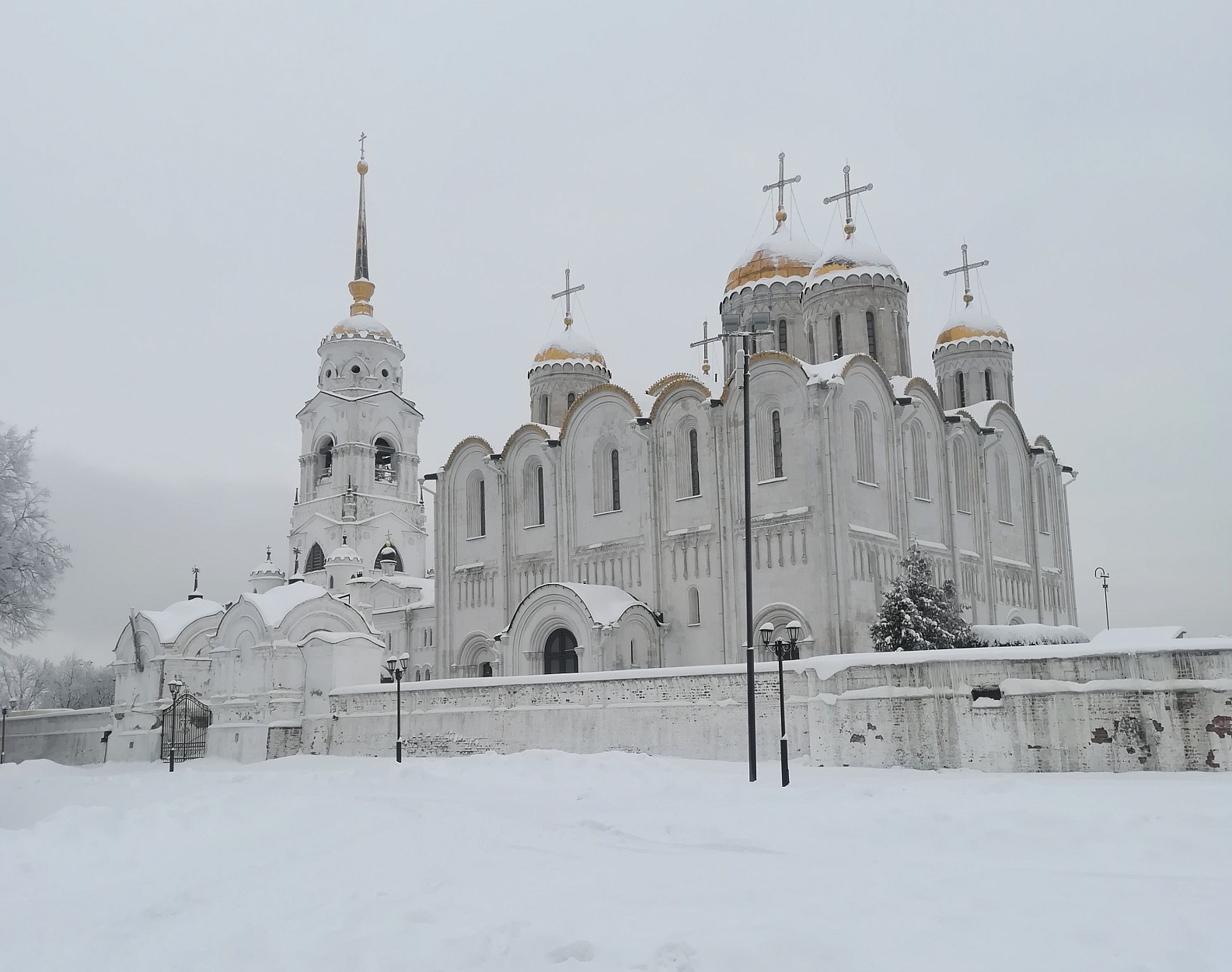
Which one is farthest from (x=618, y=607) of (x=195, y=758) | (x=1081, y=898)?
(x=1081, y=898)

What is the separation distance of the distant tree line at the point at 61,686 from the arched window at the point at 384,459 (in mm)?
20631

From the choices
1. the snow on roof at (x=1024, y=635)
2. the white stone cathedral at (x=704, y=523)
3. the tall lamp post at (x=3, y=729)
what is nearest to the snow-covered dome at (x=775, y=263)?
the white stone cathedral at (x=704, y=523)

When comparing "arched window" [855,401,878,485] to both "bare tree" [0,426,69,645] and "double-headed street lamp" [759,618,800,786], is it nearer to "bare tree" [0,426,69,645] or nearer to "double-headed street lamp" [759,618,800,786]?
"double-headed street lamp" [759,618,800,786]

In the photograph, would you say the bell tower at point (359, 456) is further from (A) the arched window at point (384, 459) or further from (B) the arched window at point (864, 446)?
(B) the arched window at point (864, 446)

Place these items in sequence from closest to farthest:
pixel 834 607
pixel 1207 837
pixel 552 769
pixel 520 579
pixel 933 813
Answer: pixel 1207 837, pixel 933 813, pixel 552 769, pixel 834 607, pixel 520 579

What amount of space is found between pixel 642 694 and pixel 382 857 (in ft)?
40.6

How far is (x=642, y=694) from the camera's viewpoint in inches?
904

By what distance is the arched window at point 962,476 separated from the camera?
33125mm

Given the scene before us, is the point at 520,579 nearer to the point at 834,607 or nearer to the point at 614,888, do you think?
the point at 834,607

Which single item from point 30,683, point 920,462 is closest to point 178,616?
point 920,462

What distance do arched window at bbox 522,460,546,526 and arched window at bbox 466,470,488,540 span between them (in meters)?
1.63

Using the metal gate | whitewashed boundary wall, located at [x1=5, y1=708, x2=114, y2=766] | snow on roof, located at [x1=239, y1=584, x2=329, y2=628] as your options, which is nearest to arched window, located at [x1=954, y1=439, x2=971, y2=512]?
snow on roof, located at [x1=239, y1=584, x2=329, y2=628]

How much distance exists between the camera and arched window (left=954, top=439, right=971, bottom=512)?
109 feet

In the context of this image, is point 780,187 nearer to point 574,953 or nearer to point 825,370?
point 825,370
